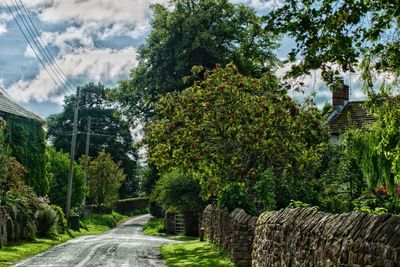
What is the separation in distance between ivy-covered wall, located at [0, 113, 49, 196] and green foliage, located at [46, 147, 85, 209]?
8.99 metres

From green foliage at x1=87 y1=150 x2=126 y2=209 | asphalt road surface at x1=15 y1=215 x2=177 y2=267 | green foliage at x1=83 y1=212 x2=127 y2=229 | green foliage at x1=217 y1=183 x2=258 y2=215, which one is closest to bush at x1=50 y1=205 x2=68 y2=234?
asphalt road surface at x1=15 y1=215 x2=177 y2=267

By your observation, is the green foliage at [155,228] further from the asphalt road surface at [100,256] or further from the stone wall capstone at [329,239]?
the stone wall capstone at [329,239]

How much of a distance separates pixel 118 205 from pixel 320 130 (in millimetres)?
55455

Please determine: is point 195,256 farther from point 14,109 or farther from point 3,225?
point 14,109

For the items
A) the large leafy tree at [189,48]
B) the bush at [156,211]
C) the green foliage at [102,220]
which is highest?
the large leafy tree at [189,48]

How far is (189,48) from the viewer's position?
44438 millimetres

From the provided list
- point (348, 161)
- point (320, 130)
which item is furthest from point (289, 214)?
point (320, 130)

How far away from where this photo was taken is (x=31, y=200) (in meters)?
33.8

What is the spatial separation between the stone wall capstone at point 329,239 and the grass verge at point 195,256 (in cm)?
633

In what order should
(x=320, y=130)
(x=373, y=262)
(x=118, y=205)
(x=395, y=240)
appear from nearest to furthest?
1. (x=395, y=240)
2. (x=373, y=262)
3. (x=320, y=130)
4. (x=118, y=205)

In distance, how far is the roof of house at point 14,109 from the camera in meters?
38.4

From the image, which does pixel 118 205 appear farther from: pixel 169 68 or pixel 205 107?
pixel 205 107

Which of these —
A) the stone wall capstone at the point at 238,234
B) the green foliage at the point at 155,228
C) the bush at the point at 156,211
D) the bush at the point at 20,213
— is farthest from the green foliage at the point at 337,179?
the bush at the point at 156,211

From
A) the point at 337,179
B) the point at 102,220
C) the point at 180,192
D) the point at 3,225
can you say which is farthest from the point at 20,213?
the point at 102,220
